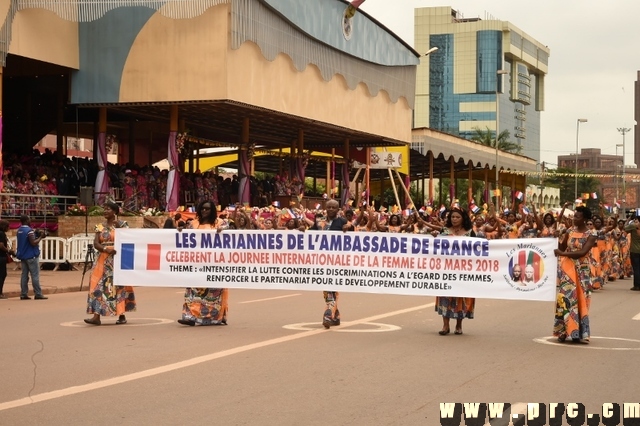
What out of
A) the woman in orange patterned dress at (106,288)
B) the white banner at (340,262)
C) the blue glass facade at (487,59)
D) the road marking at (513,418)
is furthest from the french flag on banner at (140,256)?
the blue glass facade at (487,59)

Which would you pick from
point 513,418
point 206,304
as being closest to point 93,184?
point 206,304

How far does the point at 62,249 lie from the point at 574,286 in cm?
1843

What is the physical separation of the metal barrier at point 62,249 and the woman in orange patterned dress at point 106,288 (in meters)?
13.4

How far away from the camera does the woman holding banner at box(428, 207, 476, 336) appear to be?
13.3 m

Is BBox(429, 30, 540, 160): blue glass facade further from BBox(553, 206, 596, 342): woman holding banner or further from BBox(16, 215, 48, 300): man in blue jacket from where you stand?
BBox(553, 206, 596, 342): woman holding banner

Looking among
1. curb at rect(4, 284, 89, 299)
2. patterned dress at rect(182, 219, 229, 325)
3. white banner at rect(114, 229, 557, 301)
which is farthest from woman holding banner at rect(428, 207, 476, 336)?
curb at rect(4, 284, 89, 299)

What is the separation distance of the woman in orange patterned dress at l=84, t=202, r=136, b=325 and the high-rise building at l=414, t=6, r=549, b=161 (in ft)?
523

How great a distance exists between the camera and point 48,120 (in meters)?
44.1

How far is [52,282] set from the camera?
23734 millimetres

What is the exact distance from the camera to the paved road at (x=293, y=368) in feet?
26.2

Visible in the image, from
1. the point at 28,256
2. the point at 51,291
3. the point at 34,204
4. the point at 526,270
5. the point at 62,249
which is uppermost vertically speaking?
the point at 34,204

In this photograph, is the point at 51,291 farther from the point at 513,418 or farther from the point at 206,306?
the point at 513,418

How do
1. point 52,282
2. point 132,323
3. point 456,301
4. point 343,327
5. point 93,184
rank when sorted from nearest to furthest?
1. point 456,301
2. point 343,327
3. point 132,323
4. point 52,282
5. point 93,184

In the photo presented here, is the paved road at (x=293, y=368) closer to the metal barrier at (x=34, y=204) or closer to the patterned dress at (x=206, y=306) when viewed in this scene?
the patterned dress at (x=206, y=306)
